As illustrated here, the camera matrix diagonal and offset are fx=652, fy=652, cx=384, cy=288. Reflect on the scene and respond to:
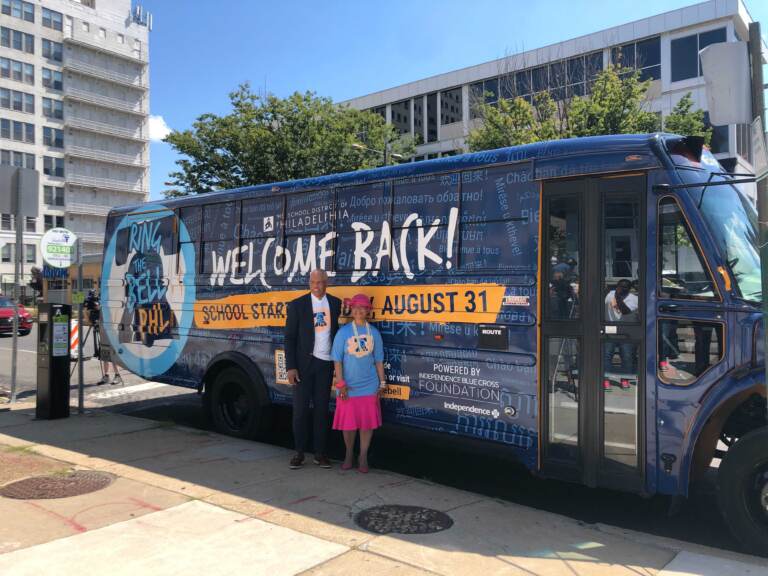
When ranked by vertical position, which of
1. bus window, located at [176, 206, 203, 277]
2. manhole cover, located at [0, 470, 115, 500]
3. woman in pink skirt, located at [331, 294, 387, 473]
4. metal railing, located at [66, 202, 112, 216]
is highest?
metal railing, located at [66, 202, 112, 216]

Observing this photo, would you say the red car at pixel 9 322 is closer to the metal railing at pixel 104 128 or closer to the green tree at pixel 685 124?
the green tree at pixel 685 124

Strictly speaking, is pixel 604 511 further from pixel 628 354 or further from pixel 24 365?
pixel 24 365

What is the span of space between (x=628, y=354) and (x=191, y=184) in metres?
24.7

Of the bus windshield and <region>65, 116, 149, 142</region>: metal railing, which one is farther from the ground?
<region>65, 116, 149, 142</region>: metal railing

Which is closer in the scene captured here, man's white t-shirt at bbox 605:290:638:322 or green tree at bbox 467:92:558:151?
man's white t-shirt at bbox 605:290:638:322

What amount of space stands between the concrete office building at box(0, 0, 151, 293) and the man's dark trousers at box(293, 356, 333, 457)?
62024 mm

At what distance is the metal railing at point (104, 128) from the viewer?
6894cm

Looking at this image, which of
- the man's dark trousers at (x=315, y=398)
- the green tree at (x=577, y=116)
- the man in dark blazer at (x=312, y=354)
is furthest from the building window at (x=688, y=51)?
the man's dark trousers at (x=315, y=398)

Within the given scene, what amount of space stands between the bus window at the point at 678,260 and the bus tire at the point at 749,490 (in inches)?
40.6

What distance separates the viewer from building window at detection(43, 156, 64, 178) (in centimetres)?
6675

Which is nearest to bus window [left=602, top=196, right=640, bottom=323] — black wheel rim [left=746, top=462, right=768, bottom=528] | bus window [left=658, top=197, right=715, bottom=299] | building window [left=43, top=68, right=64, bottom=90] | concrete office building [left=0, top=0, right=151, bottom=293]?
bus window [left=658, top=197, right=715, bottom=299]

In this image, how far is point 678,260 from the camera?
15.3 ft

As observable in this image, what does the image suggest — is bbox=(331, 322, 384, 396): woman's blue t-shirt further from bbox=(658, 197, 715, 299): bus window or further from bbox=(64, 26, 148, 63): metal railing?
bbox=(64, 26, 148, 63): metal railing

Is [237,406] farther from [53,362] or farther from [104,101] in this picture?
[104,101]
